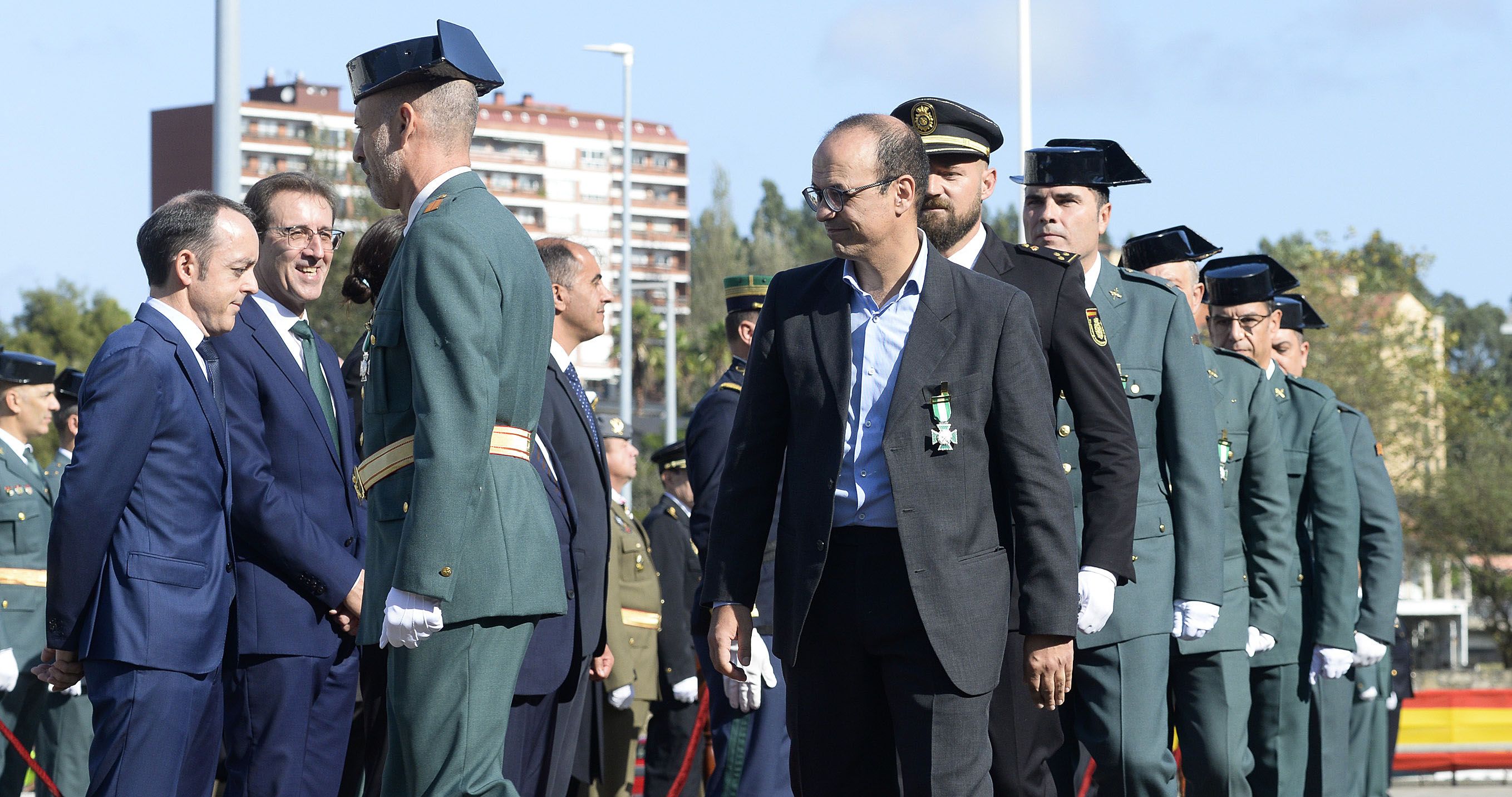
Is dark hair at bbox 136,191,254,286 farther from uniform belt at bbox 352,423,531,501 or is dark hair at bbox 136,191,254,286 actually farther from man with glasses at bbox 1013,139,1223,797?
man with glasses at bbox 1013,139,1223,797

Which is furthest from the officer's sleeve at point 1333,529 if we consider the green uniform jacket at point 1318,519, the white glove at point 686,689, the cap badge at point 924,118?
the cap badge at point 924,118

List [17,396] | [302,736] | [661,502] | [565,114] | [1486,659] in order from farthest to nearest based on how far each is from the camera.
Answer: [565,114] < [1486,659] < [661,502] < [17,396] < [302,736]

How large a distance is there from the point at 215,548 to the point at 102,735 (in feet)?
2.03

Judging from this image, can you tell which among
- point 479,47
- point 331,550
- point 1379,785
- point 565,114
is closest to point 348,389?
point 331,550

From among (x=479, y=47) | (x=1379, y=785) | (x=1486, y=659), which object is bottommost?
(x=1486, y=659)

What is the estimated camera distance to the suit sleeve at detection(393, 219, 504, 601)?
13.4 feet

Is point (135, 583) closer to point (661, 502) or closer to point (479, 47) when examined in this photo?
point (479, 47)

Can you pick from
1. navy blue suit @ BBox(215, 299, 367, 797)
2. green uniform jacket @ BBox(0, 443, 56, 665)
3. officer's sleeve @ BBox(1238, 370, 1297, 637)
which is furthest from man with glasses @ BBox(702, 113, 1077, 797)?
green uniform jacket @ BBox(0, 443, 56, 665)

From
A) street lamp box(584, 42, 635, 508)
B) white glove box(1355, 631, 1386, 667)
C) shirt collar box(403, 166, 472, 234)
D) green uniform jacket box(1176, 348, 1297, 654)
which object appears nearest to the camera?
shirt collar box(403, 166, 472, 234)

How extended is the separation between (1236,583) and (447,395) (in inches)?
160

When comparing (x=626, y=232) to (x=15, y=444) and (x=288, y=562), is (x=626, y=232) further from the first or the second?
(x=288, y=562)

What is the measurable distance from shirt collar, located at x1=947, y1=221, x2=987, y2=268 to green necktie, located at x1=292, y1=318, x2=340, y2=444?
6.75 ft

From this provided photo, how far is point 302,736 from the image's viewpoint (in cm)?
540

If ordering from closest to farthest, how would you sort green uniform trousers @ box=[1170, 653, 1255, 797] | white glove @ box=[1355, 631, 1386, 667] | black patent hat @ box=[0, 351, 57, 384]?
green uniform trousers @ box=[1170, 653, 1255, 797] < white glove @ box=[1355, 631, 1386, 667] < black patent hat @ box=[0, 351, 57, 384]
